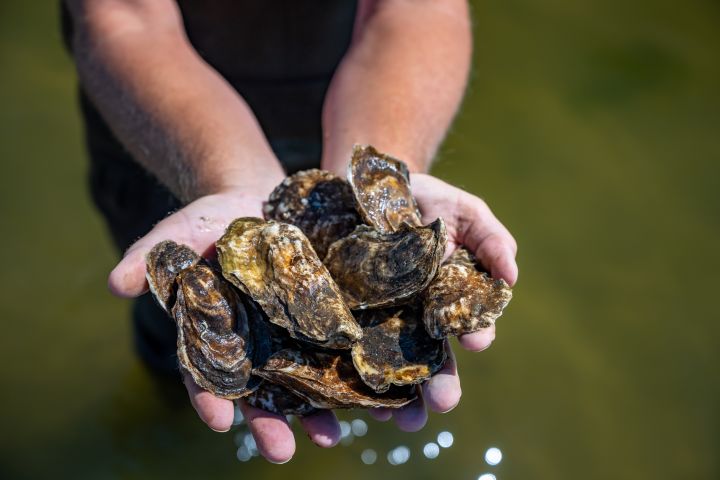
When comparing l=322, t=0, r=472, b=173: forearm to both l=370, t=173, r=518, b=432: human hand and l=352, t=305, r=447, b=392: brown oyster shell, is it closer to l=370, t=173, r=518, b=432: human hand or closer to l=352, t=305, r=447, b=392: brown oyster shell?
l=370, t=173, r=518, b=432: human hand

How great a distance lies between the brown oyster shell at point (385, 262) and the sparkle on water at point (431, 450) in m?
1.78

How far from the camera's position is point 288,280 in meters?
2.02

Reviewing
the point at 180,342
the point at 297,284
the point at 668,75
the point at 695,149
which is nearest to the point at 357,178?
the point at 297,284

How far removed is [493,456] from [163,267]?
2.20 m

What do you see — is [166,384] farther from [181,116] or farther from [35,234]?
[181,116]

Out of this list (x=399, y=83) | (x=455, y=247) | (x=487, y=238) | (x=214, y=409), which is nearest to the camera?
(x=214, y=409)

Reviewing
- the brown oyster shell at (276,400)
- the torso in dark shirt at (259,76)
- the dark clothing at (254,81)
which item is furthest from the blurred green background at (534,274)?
the brown oyster shell at (276,400)

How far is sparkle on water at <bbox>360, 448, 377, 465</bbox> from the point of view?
3.59m

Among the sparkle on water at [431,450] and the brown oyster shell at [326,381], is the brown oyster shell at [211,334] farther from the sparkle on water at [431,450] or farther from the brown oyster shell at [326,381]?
the sparkle on water at [431,450]

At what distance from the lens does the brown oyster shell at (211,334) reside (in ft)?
6.47

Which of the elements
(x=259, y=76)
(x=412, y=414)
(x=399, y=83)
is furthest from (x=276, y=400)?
(x=259, y=76)

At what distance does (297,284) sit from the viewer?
2.02 meters

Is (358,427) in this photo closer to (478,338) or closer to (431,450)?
(431,450)

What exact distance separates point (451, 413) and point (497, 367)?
1.22 feet
